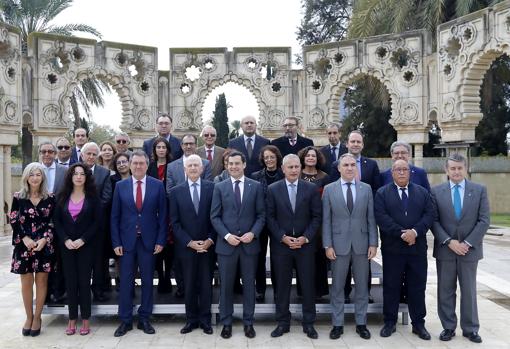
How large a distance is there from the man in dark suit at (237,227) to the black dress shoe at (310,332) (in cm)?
62

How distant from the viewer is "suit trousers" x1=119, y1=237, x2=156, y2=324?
6.80 m

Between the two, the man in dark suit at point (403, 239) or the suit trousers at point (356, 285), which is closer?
the man in dark suit at point (403, 239)

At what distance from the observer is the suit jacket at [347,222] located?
664 cm

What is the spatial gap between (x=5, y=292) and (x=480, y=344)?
6961mm

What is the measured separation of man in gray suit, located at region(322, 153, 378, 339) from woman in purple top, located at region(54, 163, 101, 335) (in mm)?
2708

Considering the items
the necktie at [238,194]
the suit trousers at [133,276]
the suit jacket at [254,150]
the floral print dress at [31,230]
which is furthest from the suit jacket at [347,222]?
the floral print dress at [31,230]

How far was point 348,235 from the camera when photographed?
261 inches

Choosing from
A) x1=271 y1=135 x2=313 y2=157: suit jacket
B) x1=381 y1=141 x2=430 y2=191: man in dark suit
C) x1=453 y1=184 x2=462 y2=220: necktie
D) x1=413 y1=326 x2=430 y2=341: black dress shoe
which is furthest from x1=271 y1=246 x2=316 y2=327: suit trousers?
x1=271 y1=135 x2=313 y2=157: suit jacket

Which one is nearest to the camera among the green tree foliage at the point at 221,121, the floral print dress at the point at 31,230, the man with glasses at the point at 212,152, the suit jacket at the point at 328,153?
the floral print dress at the point at 31,230

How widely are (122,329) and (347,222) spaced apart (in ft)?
9.54

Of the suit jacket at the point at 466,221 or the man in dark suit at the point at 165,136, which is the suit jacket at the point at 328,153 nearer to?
the suit jacket at the point at 466,221

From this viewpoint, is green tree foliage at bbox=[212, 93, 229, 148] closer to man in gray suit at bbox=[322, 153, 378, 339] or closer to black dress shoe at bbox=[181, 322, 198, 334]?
black dress shoe at bbox=[181, 322, 198, 334]

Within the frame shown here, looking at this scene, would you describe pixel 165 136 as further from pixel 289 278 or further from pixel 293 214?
pixel 289 278

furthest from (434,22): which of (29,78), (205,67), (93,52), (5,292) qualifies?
(5,292)
